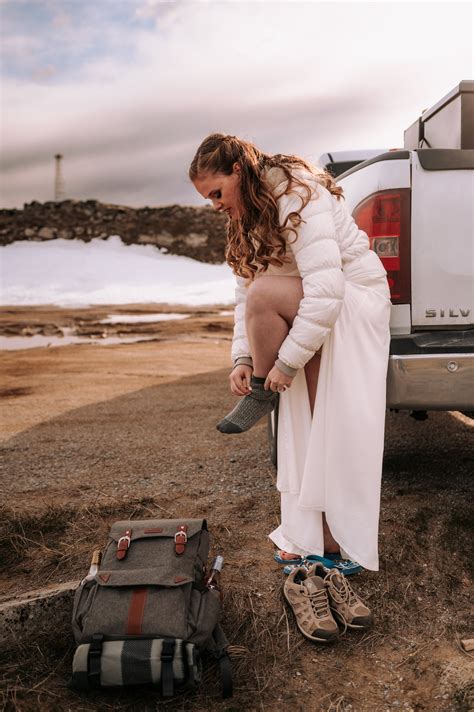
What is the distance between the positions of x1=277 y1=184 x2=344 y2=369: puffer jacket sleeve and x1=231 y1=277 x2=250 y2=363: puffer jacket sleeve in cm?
35

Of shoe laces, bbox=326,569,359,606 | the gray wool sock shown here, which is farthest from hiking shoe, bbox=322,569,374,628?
the gray wool sock

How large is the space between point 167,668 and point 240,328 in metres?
1.31

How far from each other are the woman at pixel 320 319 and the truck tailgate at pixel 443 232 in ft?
0.72

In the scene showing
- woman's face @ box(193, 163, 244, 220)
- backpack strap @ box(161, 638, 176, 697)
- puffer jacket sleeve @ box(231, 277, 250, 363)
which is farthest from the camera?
puffer jacket sleeve @ box(231, 277, 250, 363)

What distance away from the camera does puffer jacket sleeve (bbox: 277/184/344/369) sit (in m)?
2.08

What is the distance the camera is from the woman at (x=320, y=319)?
213cm

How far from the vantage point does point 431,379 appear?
2.37 metres

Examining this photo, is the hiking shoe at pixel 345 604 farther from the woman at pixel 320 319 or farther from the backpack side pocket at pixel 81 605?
the backpack side pocket at pixel 81 605

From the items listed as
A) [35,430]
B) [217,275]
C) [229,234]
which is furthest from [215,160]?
[217,275]

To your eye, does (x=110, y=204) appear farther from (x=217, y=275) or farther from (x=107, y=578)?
(x=107, y=578)

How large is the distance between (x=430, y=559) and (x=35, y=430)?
10.1 feet

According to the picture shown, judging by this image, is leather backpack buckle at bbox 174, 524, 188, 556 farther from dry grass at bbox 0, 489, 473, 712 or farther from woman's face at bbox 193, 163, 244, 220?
woman's face at bbox 193, 163, 244, 220

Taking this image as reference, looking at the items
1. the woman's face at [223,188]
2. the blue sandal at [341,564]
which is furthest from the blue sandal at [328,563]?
the woman's face at [223,188]

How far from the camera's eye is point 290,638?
2023mm
